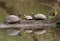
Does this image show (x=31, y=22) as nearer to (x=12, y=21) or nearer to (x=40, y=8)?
(x=12, y=21)

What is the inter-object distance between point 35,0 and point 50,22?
6.24m

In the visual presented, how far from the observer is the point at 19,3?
1689 cm

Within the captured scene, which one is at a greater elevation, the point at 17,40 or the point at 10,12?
the point at 17,40

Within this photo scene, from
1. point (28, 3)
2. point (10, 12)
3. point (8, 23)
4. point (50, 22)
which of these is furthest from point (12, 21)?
point (28, 3)

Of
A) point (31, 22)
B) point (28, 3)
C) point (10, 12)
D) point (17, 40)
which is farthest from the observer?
point (28, 3)

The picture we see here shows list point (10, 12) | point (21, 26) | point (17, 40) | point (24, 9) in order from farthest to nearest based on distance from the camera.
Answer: point (24, 9)
point (10, 12)
point (21, 26)
point (17, 40)

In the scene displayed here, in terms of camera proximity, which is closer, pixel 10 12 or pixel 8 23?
pixel 8 23

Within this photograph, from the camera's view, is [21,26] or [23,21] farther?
[23,21]

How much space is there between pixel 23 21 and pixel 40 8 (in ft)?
16.0

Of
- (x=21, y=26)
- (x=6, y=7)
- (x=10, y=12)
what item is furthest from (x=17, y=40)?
(x=6, y=7)

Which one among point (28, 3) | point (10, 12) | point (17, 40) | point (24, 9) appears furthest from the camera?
point (28, 3)

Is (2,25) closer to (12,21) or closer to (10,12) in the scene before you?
(12,21)

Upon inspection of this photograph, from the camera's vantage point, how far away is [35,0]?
17516mm

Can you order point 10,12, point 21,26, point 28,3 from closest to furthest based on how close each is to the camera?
point 21,26 < point 10,12 < point 28,3
